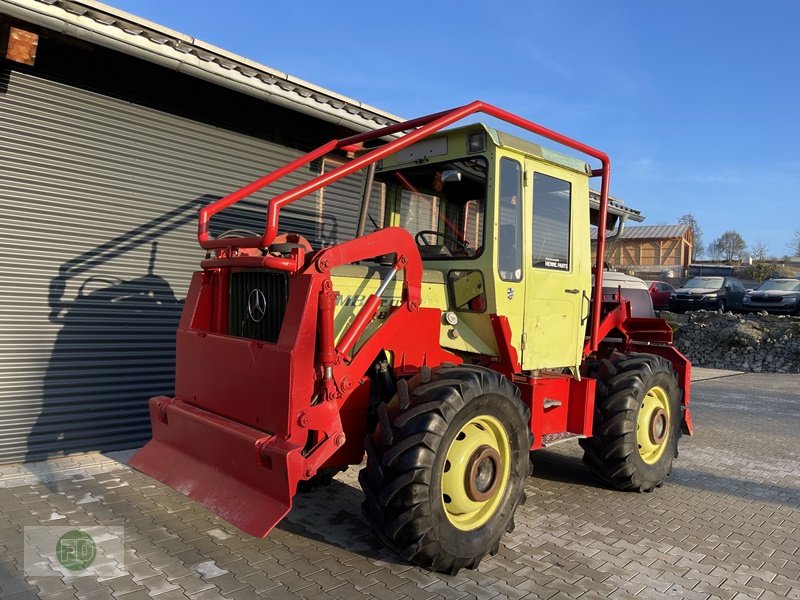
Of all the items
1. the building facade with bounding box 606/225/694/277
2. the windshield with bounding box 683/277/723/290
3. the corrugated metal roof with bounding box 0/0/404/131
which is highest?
the building facade with bounding box 606/225/694/277

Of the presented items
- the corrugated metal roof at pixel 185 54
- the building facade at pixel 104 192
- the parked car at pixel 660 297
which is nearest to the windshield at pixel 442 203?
the corrugated metal roof at pixel 185 54

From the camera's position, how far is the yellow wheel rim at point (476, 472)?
12.3 feet

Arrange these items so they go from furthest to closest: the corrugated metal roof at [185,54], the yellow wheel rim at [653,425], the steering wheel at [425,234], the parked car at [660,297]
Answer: the parked car at [660,297] → the yellow wheel rim at [653,425] → the steering wheel at [425,234] → the corrugated metal roof at [185,54]

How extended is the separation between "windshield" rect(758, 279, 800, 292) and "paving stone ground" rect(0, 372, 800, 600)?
59.4 ft

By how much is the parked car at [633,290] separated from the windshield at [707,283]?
691 inches

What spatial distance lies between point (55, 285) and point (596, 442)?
16.2ft

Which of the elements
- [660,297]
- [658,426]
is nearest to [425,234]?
[658,426]

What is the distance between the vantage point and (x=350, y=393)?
3791 mm

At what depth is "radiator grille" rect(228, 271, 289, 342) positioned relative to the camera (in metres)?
4.00

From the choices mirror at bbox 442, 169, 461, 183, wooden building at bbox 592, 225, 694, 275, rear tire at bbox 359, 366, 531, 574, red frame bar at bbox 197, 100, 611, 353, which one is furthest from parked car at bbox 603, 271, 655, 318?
wooden building at bbox 592, 225, 694, 275

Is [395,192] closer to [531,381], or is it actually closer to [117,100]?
[531,381]

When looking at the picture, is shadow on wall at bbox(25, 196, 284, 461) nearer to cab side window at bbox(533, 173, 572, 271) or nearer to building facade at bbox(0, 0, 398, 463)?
building facade at bbox(0, 0, 398, 463)

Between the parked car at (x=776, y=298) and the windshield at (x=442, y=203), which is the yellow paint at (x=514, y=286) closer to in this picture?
the windshield at (x=442, y=203)

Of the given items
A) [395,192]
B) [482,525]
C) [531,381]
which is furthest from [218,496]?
[395,192]
